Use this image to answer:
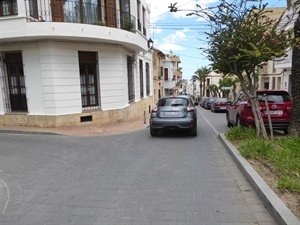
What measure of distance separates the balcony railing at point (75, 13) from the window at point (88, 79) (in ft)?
5.27

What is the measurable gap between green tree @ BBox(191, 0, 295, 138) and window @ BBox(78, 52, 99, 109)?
6.14 metres

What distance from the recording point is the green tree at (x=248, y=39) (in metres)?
6.13

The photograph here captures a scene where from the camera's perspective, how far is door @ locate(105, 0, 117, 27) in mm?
11820

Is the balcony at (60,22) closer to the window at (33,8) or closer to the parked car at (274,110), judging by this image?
the window at (33,8)

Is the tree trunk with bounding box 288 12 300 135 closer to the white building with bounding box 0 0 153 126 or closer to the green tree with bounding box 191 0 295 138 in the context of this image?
the green tree with bounding box 191 0 295 138

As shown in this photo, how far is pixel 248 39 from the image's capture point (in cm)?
633

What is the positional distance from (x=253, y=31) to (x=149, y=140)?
456cm

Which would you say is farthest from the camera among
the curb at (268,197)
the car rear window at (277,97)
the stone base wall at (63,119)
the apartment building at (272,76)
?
the apartment building at (272,76)

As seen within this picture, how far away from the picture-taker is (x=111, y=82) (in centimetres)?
1202

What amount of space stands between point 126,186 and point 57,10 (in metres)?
8.97

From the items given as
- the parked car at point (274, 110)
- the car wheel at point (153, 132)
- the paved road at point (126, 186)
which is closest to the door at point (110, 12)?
the car wheel at point (153, 132)

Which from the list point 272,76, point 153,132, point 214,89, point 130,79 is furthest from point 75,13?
point 214,89

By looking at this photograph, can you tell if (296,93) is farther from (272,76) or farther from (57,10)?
(272,76)

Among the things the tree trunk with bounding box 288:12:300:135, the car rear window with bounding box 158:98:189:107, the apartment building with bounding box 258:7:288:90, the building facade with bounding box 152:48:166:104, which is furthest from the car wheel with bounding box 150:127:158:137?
the apartment building with bounding box 258:7:288:90
